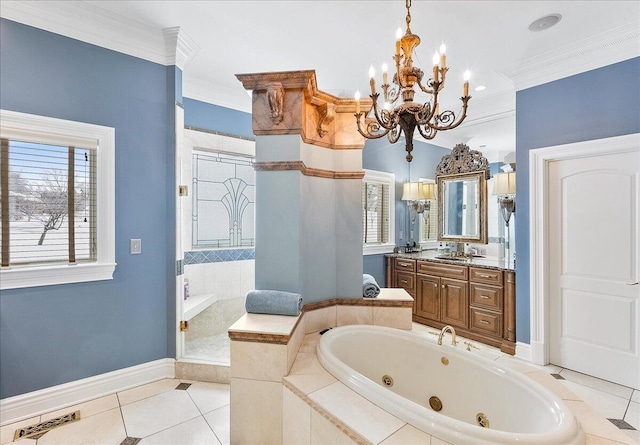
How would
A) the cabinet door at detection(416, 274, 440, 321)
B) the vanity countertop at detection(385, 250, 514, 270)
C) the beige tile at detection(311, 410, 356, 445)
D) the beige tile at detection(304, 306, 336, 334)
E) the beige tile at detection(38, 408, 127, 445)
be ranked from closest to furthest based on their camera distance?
the beige tile at detection(311, 410, 356, 445) < the beige tile at detection(38, 408, 127, 445) < the beige tile at detection(304, 306, 336, 334) < the vanity countertop at detection(385, 250, 514, 270) < the cabinet door at detection(416, 274, 440, 321)

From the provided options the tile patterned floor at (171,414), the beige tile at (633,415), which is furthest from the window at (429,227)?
the beige tile at (633,415)

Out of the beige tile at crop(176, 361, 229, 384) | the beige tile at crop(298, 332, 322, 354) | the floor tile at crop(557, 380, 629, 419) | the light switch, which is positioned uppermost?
the light switch

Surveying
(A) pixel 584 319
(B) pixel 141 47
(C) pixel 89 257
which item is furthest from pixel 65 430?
(A) pixel 584 319

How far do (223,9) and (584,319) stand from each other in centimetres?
389

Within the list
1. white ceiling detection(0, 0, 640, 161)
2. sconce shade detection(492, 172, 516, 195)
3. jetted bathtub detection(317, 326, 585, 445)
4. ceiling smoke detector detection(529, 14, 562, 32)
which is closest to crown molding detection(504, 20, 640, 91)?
white ceiling detection(0, 0, 640, 161)

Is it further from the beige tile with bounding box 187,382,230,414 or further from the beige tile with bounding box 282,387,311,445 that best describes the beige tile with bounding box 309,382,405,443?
the beige tile with bounding box 187,382,230,414

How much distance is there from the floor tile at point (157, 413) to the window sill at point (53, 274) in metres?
0.95

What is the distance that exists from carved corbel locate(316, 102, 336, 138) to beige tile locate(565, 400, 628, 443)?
2165mm

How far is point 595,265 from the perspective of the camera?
2.68m

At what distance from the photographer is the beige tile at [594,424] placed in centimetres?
A: 124

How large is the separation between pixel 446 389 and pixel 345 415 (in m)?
0.91

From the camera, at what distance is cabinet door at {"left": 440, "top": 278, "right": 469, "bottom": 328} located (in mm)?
3553

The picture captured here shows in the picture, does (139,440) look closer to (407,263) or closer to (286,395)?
(286,395)

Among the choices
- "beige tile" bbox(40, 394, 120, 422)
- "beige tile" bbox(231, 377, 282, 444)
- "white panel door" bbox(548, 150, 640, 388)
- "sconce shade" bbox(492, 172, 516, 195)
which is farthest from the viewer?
"sconce shade" bbox(492, 172, 516, 195)
